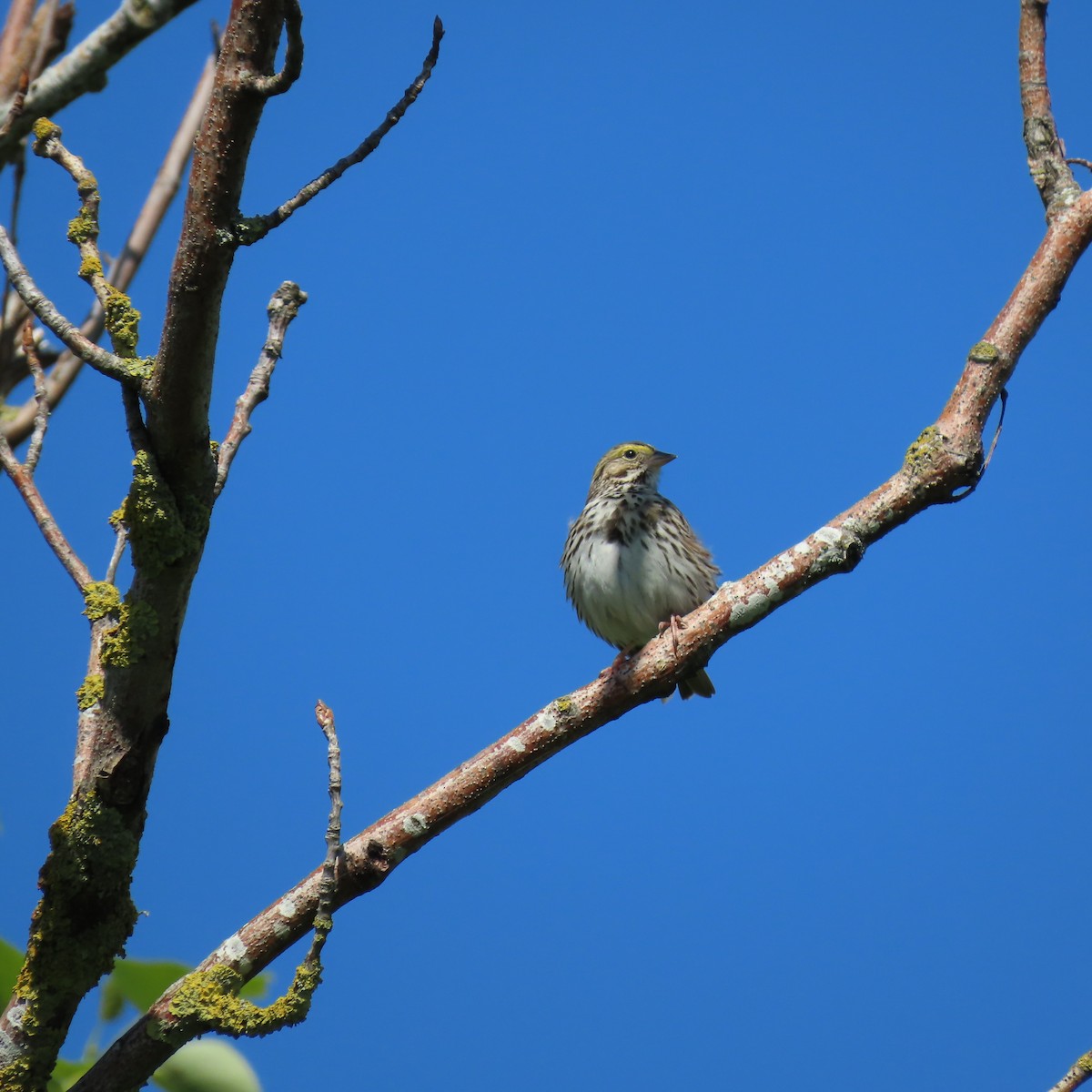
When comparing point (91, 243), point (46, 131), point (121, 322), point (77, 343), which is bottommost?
point (77, 343)

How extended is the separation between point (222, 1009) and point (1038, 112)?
12.3 feet

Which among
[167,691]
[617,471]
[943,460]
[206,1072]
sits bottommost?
[206,1072]

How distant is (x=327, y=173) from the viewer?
2914mm

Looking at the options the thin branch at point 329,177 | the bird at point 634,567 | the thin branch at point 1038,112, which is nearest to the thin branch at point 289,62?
the thin branch at point 329,177

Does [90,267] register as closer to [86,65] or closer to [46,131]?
[46,131]

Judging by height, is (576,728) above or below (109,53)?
below

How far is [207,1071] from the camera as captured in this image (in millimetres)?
3426

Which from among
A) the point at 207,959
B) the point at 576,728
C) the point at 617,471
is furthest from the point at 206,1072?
the point at 617,471

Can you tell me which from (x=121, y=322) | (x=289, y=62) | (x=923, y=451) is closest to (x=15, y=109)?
(x=289, y=62)

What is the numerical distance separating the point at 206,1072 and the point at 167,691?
1003 mm

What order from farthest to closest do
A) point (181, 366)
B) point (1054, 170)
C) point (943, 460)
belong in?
point (1054, 170) < point (943, 460) < point (181, 366)

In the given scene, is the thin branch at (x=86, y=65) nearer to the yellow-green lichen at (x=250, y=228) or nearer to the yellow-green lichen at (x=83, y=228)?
the yellow-green lichen at (x=250, y=228)

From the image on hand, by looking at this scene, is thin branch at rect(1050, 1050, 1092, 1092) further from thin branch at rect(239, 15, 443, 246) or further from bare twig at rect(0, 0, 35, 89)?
bare twig at rect(0, 0, 35, 89)

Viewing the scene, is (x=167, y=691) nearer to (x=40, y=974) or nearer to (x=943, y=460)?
(x=40, y=974)
